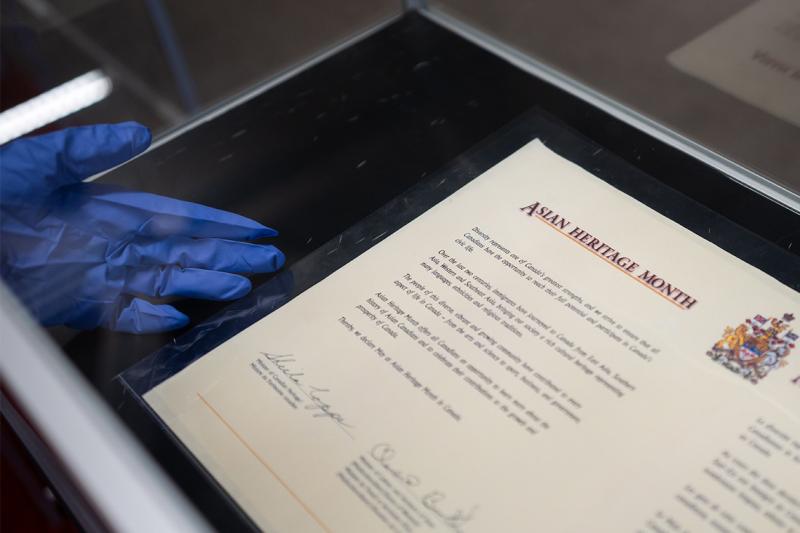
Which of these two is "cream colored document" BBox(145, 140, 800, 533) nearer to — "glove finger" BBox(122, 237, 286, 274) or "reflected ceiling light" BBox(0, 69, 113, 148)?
"glove finger" BBox(122, 237, 286, 274)

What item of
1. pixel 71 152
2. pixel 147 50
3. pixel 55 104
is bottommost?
pixel 71 152

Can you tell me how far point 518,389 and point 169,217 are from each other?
0.38m

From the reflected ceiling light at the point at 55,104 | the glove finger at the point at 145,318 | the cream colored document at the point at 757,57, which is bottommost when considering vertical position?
the cream colored document at the point at 757,57

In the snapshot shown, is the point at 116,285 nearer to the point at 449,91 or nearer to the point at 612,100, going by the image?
the point at 449,91

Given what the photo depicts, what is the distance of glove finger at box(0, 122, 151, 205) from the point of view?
67 cm

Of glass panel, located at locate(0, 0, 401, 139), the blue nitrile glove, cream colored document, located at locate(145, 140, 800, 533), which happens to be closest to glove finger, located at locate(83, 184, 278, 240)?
the blue nitrile glove

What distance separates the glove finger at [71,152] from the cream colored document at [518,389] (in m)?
0.22

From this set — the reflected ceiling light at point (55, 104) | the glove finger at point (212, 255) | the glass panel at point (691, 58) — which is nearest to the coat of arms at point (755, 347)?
the glass panel at point (691, 58)

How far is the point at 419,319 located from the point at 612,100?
40cm
